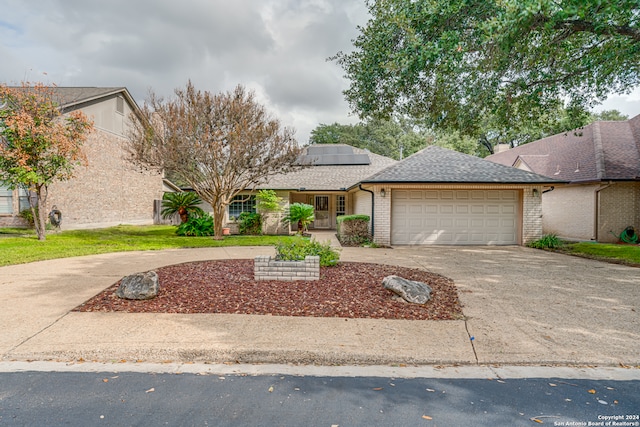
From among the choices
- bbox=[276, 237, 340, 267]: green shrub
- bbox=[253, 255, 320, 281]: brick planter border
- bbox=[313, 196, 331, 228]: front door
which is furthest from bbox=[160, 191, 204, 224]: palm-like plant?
bbox=[253, 255, 320, 281]: brick planter border

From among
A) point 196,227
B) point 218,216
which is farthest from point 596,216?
point 196,227

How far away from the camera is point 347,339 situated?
3.96m

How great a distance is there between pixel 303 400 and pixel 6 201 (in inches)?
779

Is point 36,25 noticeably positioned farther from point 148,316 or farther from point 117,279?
point 148,316

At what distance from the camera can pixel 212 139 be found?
12.7 meters

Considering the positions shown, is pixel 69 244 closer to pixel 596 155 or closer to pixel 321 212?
pixel 321 212

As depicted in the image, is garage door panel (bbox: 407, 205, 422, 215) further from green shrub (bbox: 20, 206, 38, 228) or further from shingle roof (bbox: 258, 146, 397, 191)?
green shrub (bbox: 20, 206, 38, 228)

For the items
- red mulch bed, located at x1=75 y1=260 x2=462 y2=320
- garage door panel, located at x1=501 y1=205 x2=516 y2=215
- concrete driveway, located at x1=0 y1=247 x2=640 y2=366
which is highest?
garage door panel, located at x1=501 y1=205 x2=516 y2=215

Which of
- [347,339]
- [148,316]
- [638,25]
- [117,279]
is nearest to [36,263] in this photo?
[117,279]

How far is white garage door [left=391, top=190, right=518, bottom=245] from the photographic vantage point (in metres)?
12.9

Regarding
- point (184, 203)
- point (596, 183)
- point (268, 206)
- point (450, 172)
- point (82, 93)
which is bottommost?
point (268, 206)

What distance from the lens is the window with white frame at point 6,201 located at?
1579 cm

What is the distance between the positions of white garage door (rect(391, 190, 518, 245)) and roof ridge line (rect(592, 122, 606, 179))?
459 cm

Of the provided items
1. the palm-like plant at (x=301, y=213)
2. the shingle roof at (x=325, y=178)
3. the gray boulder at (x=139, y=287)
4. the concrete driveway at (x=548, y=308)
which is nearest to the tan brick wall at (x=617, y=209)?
the concrete driveway at (x=548, y=308)
